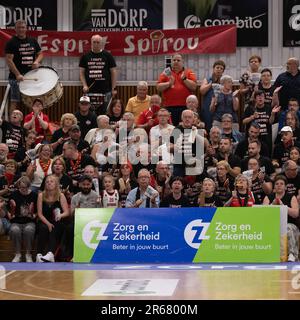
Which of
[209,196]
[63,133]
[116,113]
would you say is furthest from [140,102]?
[209,196]

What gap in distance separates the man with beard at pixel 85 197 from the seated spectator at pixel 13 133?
278cm

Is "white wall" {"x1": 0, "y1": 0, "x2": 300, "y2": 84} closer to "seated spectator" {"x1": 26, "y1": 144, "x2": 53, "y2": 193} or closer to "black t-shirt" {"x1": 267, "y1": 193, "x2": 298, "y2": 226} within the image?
"seated spectator" {"x1": 26, "y1": 144, "x2": 53, "y2": 193}

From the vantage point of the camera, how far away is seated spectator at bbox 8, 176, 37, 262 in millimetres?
17703

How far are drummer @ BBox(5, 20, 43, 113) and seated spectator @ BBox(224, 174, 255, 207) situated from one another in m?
7.05

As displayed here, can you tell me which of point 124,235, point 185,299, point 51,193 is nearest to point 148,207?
point 124,235

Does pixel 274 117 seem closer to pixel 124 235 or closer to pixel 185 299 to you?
pixel 124 235

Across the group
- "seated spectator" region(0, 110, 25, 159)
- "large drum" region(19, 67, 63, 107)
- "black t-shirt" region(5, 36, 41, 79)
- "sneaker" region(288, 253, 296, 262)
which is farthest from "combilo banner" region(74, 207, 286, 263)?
"black t-shirt" region(5, 36, 41, 79)

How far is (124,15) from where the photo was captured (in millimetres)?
24281

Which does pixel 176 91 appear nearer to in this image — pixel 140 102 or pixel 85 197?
pixel 140 102

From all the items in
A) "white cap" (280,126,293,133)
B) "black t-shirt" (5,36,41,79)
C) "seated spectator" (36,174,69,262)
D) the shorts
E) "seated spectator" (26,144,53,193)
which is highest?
"black t-shirt" (5,36,41,79)

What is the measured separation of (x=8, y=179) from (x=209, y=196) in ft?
13.5

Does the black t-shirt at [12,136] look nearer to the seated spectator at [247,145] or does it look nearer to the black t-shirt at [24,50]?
the black t-shirt at [24,50]

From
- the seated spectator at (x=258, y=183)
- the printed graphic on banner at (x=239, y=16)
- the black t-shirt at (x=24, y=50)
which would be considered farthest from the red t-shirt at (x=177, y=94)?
the seated spectator at (x=258, y=183)

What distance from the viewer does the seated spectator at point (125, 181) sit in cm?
1839
